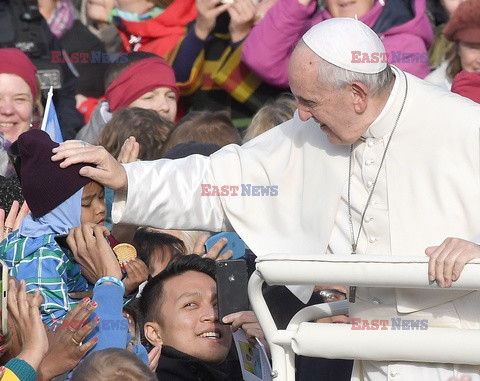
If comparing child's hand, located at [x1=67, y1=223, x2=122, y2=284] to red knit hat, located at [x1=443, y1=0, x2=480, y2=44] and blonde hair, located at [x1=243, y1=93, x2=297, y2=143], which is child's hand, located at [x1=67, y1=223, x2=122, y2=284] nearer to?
blonde hair, located at [x1=243, y1=93, x2=297, y2=143]

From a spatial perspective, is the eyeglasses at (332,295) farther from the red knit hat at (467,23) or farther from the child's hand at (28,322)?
the red knit hat at (467,23)

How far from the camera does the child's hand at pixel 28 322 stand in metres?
4.82

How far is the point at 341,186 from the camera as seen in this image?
5.36m

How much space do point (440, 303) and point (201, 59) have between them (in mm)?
4023

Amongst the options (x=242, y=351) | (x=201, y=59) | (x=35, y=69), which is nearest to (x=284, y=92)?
(x=201, y=59)

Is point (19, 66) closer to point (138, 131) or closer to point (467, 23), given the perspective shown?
point (138, 131)

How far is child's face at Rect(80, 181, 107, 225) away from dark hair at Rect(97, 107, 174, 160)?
1.53 m

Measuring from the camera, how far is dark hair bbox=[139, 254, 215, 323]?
5859mm

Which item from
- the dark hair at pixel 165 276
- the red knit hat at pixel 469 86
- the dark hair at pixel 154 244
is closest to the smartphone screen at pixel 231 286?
the dark hair at pixel 165 276

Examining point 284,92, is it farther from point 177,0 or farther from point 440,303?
point 440,303

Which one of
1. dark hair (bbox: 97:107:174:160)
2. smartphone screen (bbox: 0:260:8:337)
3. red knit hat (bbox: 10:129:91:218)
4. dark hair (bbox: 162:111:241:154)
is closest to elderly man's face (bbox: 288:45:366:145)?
red knit hat (bbox: 10:129:91:218)

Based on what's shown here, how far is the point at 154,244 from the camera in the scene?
6398mm

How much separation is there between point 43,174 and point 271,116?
7.23ft

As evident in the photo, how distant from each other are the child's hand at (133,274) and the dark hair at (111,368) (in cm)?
115
